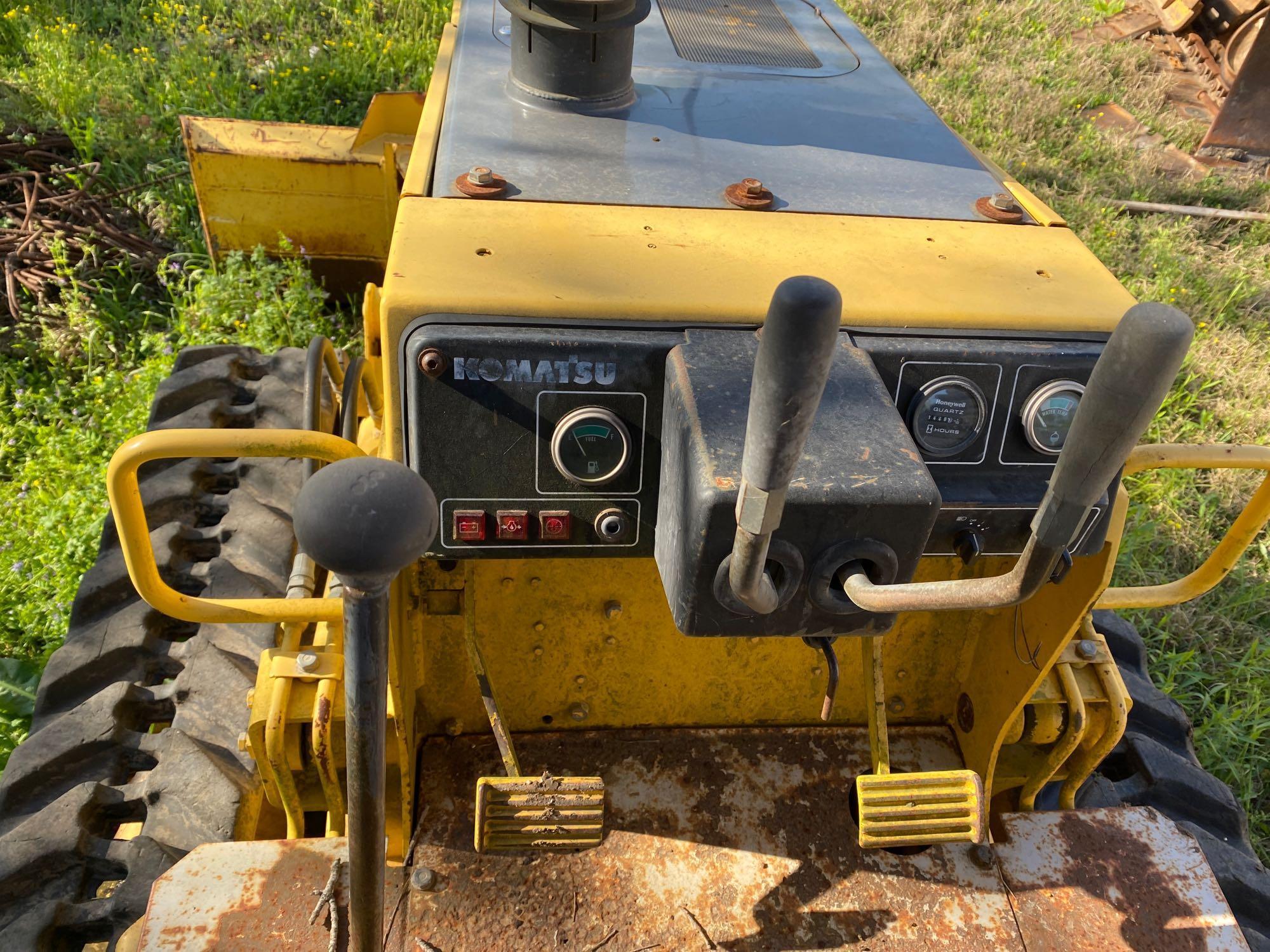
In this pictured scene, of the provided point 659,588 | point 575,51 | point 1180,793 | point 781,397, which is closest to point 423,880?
point 659,588

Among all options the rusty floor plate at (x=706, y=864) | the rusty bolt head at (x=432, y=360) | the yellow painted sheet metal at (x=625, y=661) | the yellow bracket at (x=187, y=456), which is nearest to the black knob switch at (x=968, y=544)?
the yellow painted sheet metal at (x=625, y=661)

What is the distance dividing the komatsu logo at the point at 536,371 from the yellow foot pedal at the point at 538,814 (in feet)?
2.51

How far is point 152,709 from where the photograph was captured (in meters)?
2.21

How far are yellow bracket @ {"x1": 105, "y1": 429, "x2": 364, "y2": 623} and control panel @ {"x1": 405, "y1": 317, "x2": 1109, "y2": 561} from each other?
0.16 m

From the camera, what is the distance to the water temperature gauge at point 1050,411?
4.99ft

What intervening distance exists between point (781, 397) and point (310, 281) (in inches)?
128

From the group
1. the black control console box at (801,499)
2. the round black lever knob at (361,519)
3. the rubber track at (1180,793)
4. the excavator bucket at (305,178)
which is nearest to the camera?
the round black lever knob at (361,519)

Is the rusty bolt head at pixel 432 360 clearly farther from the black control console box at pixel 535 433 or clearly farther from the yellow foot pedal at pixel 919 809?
the yellow foot pedal at pixel 919 809

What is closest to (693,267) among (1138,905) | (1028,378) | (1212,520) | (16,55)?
(1028,378)

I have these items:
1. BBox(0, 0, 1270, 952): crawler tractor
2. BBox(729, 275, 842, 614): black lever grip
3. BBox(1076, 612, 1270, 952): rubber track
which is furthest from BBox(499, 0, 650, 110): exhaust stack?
BBox(1076, 612, 1270, 952): rubber track

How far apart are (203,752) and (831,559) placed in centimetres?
147

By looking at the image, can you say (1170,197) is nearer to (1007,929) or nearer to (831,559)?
(1007,929)

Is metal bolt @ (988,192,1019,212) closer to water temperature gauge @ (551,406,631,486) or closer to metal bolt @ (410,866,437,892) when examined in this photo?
water temperature gauge @ (551,406,631,486)

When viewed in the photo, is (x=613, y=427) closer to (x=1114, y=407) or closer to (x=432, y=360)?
(x=432, y=360)
